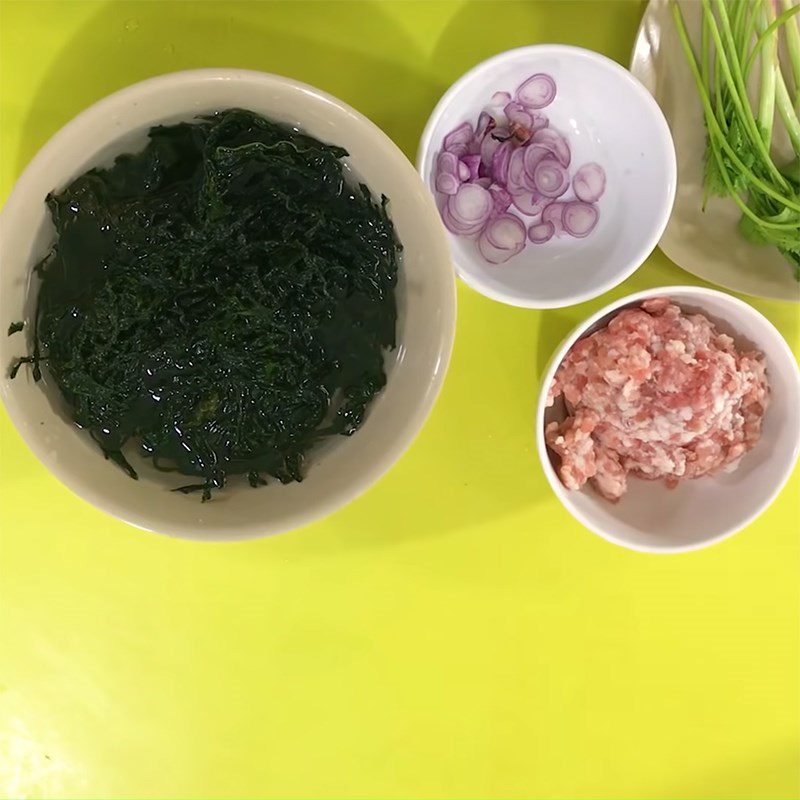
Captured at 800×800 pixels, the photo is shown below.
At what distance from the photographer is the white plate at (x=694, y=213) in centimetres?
147

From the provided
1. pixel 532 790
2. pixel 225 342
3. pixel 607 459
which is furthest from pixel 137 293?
pixel 532 790

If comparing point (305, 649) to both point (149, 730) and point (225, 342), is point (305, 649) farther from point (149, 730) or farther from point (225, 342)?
point (225, 342)

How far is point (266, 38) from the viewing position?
4.62 ft

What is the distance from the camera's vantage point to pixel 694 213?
1527 millimetres

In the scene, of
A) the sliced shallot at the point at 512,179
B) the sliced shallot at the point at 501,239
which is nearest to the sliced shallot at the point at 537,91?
the sliced shallot at the point at 512,179

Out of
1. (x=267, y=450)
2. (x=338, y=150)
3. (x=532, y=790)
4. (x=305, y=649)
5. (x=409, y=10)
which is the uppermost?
(x=409, y=10)

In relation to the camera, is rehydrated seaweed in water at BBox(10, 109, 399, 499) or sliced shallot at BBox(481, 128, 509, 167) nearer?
rehydrated seaweed in water at BBox(10, 109, 399, 499)

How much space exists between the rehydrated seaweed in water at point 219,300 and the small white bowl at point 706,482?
15.7 inches

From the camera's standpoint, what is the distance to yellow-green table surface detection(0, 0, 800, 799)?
142cm

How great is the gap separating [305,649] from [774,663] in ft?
3.23

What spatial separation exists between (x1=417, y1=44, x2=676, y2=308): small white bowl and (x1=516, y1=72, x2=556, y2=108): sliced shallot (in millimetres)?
15

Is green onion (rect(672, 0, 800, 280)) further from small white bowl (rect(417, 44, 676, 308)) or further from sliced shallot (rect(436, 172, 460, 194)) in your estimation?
sliced shallot (rect(436, 172, 460, 194))

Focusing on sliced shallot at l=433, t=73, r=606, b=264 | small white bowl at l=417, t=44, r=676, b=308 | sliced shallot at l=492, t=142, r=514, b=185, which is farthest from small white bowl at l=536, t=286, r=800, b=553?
sliced shallot at l=492, t=142, r=514, b=185

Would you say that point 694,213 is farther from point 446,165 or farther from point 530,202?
point 446,165
